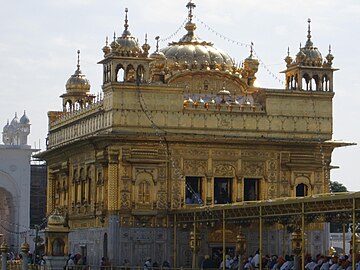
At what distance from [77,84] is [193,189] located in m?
13.3

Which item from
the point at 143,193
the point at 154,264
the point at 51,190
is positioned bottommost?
the point at 154,264

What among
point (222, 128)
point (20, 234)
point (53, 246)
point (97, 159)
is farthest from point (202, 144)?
point (20, 234)

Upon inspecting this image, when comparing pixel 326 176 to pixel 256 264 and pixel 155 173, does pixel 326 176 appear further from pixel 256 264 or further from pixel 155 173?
pixel 256 264

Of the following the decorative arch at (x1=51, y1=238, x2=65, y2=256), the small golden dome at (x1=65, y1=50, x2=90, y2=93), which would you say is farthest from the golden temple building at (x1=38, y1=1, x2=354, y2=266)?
the small golden dome at (x1=65, y1=50, x2=90, y2=93)

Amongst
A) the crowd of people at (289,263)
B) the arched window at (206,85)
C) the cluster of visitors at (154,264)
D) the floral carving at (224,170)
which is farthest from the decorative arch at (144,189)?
the arched window at (206,85)

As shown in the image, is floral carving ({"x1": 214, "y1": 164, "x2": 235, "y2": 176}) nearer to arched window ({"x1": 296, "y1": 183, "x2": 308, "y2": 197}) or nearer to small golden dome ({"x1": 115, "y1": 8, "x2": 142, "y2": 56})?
arched window ({"x1": 296, "y1": 183, "x2": 308, "y2": 197})

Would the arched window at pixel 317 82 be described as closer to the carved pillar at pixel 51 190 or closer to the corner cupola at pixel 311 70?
the corner cupola at pixel 311 70

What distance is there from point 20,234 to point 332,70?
31635 mm

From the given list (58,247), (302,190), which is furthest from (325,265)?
(302,190)

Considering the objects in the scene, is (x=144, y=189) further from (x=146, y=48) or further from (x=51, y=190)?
(x=51, y=190)

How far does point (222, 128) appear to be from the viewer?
151 feet

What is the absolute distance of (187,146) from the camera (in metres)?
45.6

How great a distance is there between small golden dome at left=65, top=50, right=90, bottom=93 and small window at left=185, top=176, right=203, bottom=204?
41.7 ft

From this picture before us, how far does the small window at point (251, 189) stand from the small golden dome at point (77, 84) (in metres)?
13.0
